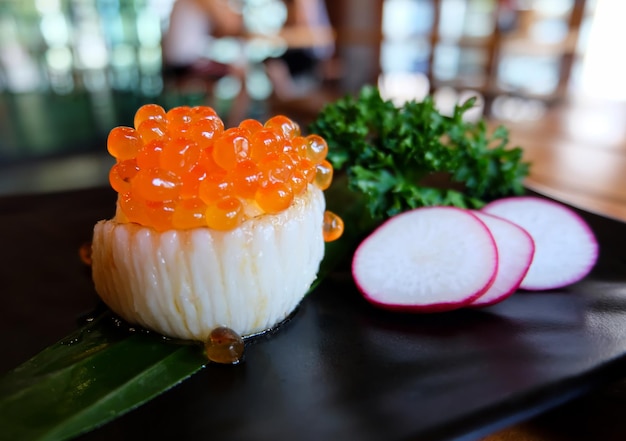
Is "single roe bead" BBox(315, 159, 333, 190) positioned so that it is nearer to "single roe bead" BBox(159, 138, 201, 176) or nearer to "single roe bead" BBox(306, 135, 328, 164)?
"single roe bead" BBox(306, 135, 328, 164)

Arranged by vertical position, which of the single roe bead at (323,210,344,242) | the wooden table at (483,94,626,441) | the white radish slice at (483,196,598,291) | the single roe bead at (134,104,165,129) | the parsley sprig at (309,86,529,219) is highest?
the single roe bead at (134,104,165,129)

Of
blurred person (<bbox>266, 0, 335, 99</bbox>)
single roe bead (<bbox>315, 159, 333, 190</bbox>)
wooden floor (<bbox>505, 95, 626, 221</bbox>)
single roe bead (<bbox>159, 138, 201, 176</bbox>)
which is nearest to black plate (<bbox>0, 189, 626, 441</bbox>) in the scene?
single roe bead (<bbox>315, 159, 333, 190</bbox>)

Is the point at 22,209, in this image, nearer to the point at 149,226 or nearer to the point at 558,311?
the point at 149,226

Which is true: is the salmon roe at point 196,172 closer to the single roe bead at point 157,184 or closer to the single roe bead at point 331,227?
the single roe bead at point 157,184

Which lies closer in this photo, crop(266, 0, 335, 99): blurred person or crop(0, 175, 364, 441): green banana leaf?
crop(0, 175, 364, 441): green banana leaf

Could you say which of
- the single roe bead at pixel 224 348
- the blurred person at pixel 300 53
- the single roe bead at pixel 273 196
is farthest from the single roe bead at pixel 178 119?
the blurred person at pixel 300 53

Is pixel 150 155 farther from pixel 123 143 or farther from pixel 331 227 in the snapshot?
pixel 331 227

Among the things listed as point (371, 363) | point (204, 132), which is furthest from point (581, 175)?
point (204, 132)
